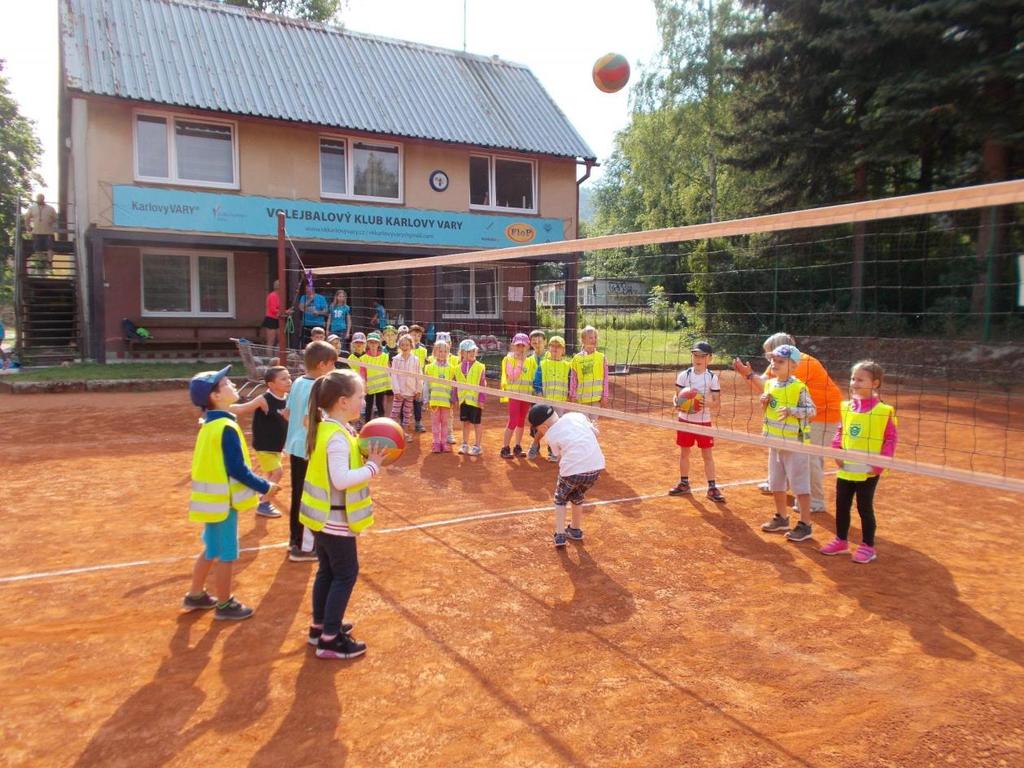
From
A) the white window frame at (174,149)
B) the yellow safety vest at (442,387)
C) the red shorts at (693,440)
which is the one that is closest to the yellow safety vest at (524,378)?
the yellow safety vest at (442,387)

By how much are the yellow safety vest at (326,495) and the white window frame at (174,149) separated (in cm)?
1499

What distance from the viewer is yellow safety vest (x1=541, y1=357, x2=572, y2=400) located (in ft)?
29.7

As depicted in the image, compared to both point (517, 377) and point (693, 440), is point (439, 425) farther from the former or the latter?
point (693, 440)

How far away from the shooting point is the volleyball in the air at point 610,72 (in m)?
12.1

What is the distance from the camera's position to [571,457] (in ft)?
18.9

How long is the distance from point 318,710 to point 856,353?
17.8 meters

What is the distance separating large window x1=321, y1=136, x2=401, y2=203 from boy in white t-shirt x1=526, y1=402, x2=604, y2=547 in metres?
14.0

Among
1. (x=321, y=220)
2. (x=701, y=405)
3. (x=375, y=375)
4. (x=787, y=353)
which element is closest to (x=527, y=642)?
(x=787, y=353)

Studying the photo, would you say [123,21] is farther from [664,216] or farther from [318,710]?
[664,216]

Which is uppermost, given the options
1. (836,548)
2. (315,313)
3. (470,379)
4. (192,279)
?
(192,279)

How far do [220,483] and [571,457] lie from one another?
2.58m

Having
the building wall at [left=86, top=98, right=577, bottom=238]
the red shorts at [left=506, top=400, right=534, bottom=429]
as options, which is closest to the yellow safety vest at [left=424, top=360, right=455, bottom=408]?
the red shorts at [left=506, top=400, right=534, bottom=429]

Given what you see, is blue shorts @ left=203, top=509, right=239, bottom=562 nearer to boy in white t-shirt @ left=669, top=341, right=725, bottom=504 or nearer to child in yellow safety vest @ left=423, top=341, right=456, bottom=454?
boy in white t-shirt @ left=669, top=341, right=725, bottom=504

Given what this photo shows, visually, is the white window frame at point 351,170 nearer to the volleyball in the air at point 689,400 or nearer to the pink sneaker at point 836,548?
the volleyball in the air at point 689,400
